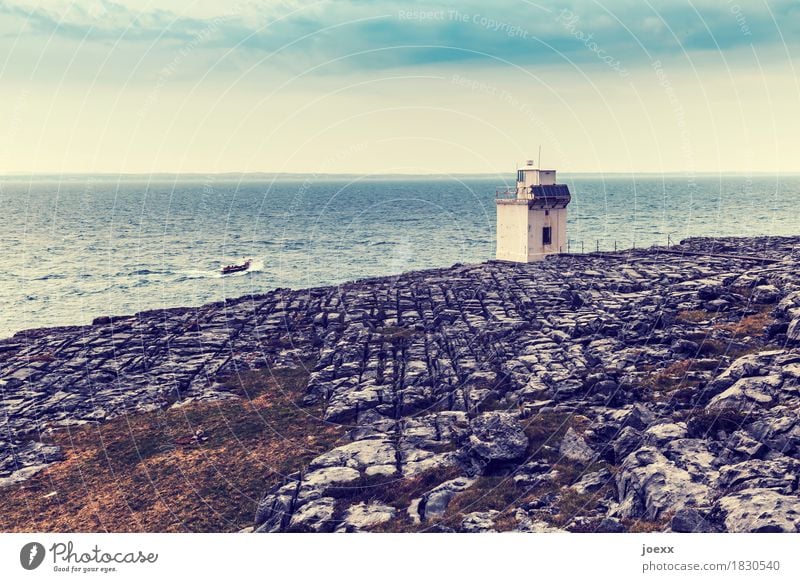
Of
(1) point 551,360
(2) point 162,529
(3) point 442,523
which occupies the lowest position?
(2) point 162,529

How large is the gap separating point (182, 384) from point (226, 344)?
26.0ft

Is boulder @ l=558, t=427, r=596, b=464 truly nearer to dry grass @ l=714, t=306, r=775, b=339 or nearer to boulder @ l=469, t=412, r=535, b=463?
boulder @ l=469, t=412, r=535, b=463

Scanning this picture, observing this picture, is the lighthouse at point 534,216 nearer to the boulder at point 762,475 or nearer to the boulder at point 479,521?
the boulder at point 479,521

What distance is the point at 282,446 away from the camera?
133 feet

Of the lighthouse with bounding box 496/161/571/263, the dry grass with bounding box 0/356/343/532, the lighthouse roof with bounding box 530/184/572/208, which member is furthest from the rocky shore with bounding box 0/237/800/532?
the lighthouse roof with bounding box 530/184/572/208

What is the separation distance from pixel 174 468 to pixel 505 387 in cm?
1790

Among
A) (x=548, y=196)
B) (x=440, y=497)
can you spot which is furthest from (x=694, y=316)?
(x=548, y=196)

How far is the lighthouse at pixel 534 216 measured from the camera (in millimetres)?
78375

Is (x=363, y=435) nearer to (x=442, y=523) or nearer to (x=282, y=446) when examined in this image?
(x=282, y=446)

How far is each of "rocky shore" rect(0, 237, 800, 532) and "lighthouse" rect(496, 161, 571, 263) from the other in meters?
5.55

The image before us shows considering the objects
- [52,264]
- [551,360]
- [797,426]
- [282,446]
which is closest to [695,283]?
[551,360]

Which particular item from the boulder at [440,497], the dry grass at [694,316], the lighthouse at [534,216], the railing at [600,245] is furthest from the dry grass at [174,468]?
the railing at [600,245]

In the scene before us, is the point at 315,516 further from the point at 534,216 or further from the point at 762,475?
the point at 534,216

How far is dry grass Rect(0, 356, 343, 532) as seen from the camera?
34.8 metres
